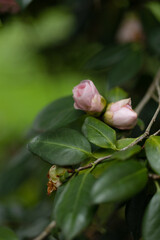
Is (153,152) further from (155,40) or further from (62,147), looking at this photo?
(155,40)

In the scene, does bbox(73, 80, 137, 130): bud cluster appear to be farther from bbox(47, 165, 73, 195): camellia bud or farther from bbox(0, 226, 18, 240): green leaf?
bbox(0, 226, 18, 240): green leaf

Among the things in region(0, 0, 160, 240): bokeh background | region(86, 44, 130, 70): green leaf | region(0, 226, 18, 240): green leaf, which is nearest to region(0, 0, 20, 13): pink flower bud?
region(0, 0, 160, 240): bokeh background

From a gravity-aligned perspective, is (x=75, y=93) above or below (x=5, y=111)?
above

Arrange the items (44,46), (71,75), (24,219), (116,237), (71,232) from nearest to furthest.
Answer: (71,232), (116,237), (24,219), (44,46), (71,75)

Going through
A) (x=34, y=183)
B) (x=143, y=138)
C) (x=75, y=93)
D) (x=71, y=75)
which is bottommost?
(x=34, y=183)

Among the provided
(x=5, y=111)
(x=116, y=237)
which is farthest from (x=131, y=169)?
(x=5, y=111)

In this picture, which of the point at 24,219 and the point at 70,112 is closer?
the point at 70,112

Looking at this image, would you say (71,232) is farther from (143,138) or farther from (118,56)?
(118,56)

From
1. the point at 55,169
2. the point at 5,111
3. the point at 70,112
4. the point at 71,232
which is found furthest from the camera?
the point at 5,111
